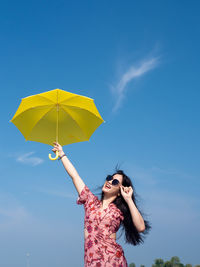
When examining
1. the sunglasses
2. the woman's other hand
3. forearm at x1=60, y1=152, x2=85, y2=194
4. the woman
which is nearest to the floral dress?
the woman

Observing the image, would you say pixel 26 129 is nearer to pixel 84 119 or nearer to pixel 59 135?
pixel 59 135

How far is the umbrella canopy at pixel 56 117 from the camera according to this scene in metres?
6.70

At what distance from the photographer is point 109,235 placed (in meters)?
5.36

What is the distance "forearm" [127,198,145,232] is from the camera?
557 centimetres

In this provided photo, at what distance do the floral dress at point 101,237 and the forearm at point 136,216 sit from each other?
226 mm

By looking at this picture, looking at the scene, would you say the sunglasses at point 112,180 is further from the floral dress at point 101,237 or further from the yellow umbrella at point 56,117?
the yellow umbrella at point 56,117

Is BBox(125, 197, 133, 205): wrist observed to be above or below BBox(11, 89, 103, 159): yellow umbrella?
below

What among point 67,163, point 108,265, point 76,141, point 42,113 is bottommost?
point 108,265

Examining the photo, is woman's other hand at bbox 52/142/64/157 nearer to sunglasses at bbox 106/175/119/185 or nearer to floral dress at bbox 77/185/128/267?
sunglasses at bbox 106/175/119/185

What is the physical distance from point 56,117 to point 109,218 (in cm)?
244

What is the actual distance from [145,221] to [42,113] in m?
2.91

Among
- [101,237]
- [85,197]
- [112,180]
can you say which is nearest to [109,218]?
[101,237]

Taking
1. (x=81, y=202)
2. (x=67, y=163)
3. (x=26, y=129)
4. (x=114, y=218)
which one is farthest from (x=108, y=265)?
(x=26, y=129)

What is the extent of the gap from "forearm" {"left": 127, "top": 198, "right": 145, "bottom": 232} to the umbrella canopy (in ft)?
6.49
